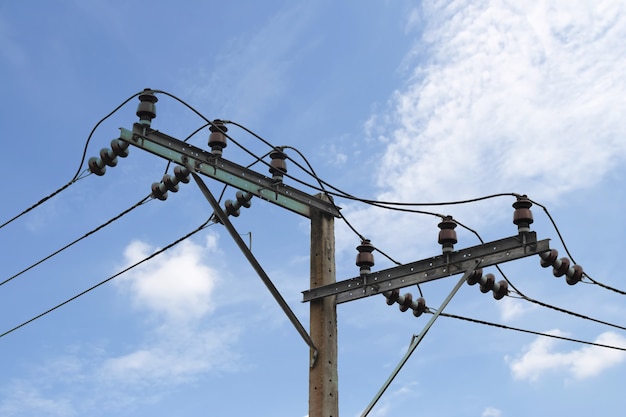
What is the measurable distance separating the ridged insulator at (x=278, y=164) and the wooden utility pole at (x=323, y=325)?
0.56 m

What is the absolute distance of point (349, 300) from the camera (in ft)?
35.3

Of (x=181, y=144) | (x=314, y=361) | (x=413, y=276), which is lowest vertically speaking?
(x=314, y=361)

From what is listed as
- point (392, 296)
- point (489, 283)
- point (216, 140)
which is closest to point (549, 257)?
point (489, 283)

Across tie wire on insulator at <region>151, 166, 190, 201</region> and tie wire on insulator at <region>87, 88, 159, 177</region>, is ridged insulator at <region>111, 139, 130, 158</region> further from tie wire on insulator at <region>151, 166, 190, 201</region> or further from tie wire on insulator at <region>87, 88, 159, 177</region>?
tie wire on insulator at <region>151, 166, 190, 201</region>

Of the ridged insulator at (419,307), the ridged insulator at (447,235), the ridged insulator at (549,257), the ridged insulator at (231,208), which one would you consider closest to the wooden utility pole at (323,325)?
the ridged insulator at (231,208)

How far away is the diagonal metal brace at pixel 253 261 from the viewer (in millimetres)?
10188

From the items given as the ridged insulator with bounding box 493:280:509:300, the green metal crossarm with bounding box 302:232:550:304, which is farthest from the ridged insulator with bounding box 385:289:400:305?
the ridged insulator with bounding box 493:280:509:300

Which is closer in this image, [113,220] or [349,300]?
[349,300]

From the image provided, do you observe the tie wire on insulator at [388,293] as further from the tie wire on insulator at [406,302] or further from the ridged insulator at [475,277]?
the ridged insulator at [475,277]

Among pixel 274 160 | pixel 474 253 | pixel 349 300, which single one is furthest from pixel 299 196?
pixel 474 253

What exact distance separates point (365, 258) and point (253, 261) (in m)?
1.30

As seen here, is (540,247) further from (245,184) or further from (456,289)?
(245,184)

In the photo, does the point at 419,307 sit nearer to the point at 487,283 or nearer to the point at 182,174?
the point at 487,283

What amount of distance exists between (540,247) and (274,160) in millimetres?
2972
